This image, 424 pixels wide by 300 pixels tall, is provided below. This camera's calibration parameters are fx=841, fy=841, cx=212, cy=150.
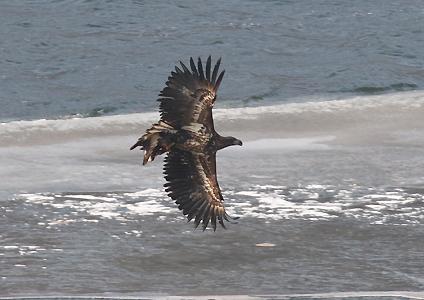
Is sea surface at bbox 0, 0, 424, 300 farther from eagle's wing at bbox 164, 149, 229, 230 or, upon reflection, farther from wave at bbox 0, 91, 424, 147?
eagle's wing at bbox 164, 149, 229, 230

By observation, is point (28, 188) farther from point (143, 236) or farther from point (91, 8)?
point (91, 8)

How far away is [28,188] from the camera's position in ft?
25.4

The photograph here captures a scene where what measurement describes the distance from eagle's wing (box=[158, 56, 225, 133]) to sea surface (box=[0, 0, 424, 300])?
1008 mm

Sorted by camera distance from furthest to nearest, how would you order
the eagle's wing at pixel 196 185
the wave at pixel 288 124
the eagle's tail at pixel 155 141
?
the wave at pixel 288 124, the eagle's wing at pixel 196 185, the eagle's tail at pixel 155 141

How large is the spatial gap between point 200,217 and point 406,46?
33.9ft

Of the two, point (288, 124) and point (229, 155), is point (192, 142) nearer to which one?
point (229, 155)

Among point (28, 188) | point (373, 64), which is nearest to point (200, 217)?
point (28, 188)

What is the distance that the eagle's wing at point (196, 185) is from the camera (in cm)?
569

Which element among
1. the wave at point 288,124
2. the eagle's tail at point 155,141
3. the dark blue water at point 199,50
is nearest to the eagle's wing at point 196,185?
the eagle's tail at point 155,141

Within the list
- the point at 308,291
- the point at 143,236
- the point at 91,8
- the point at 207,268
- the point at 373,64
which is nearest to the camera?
the point at 308,291

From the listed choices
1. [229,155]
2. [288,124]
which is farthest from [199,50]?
[229,155]

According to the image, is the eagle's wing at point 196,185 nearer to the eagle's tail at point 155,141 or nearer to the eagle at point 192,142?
the eagle at point 192,142

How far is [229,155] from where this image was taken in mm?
9125

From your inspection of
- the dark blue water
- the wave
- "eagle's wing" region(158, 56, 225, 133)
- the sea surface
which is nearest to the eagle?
"eagle's wing" region(158, 56, 225, 133)
